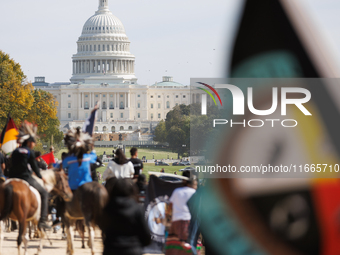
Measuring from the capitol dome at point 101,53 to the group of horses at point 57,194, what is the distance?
183 meters

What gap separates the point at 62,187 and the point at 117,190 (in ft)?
21.3

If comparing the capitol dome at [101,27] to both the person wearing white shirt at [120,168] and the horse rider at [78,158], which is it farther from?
the horse rider at [78,158]

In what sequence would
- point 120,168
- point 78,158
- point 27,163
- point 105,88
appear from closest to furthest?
point 27,163, point 78,158, point 120,168, point 105,88

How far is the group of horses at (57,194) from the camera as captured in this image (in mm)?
11406

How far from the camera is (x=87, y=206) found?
11.7m

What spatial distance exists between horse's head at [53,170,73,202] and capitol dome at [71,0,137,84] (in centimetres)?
18329

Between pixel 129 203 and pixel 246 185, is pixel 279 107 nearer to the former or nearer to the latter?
pixel 246 185

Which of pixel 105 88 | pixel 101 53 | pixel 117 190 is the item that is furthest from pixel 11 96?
pixel 101 53

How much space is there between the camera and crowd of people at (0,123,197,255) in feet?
19.6

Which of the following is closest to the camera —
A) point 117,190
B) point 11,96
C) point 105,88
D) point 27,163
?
point 117,190

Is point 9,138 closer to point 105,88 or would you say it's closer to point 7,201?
point 7,201

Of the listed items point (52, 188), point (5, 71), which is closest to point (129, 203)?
point (52, 188)

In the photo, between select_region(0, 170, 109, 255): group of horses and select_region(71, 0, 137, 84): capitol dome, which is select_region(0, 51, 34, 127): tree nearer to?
select_region(0, 170, 109, 255): group of horses

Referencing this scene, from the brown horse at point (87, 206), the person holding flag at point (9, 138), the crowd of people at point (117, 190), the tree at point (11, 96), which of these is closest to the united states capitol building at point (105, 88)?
the tree at point (11, 96)
